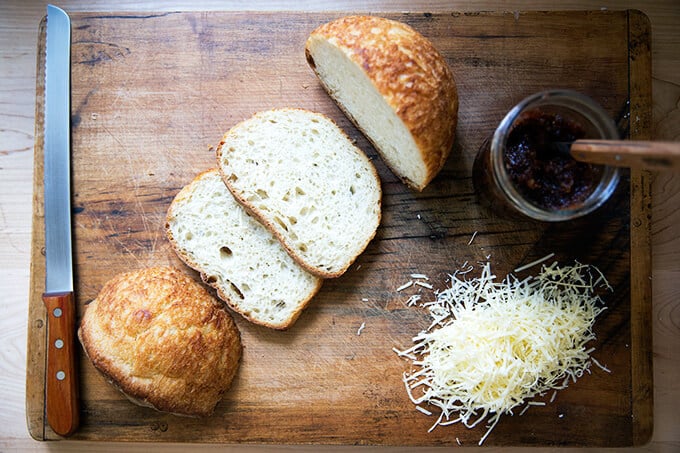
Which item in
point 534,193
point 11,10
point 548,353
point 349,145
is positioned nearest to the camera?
point 534,193

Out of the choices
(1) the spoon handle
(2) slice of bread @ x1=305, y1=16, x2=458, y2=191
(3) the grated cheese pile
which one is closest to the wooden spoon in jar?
(1) the spoon handle

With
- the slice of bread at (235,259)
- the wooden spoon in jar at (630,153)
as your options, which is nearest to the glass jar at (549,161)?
the wooden spoon in jar at (630,153)

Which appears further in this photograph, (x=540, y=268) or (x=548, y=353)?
(x=540, y=268)

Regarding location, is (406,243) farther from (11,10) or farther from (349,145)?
(11,10)

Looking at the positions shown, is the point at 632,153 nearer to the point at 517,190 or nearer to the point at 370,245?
the point at 517,190

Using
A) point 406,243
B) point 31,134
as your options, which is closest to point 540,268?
point 406,243

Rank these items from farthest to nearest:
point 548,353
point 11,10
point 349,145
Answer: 1. point 11,10
2. point 349,145
3. point 548,353

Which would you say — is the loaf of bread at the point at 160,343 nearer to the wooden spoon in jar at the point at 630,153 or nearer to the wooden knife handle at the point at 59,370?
the wooden knife handle at the point at 59,370

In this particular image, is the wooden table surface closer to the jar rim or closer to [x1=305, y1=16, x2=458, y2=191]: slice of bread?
[x1=305, y1=16, x2=458, y2=191]: slice of bread
